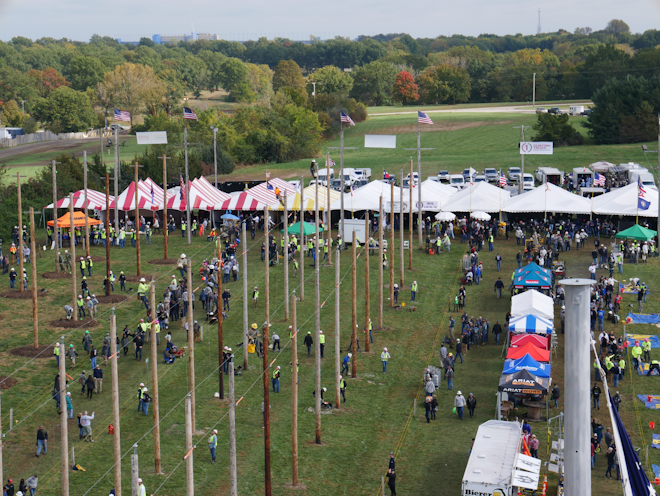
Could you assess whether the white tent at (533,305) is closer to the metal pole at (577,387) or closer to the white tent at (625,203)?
the white tent at (625,203)

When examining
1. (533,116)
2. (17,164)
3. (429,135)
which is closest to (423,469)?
(17,164)

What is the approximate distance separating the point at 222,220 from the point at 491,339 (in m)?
26.6

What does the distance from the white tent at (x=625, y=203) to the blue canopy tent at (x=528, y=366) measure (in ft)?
83.6

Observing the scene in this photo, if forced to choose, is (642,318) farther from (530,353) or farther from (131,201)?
(131,201)

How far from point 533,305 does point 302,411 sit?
11.9 metres

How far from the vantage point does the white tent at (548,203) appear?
56531 millimetres

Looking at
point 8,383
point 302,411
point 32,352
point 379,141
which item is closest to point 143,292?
point 32,352

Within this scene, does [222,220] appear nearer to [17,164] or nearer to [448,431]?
[448,431]

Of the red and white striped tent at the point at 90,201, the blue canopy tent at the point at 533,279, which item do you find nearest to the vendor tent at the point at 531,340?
the blue canopy tent at the point at 533,279

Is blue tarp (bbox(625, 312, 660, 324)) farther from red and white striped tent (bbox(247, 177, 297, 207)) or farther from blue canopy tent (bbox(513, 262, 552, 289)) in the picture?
red and white striped tent (bbox(247, 177, 297, 207))

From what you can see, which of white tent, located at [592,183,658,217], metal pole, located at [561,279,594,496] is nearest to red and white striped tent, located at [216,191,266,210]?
white tent, located at [592,183,658,217]

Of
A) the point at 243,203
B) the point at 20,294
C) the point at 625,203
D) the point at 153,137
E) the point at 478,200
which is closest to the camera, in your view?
the point at 20,294

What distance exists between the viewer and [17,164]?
3826 inches

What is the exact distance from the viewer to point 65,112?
12412 centimetres
